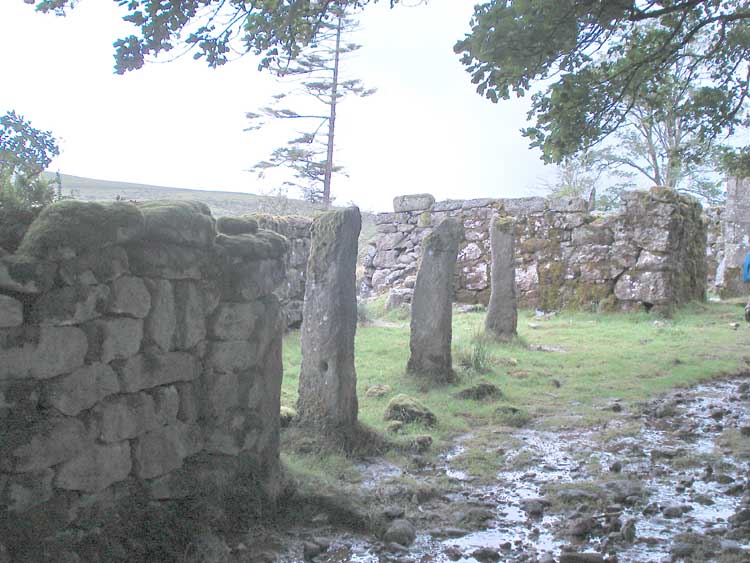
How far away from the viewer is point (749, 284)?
1766cm

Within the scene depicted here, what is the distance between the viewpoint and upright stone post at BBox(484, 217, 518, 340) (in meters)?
11.7

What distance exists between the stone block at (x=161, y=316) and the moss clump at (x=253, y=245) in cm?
57

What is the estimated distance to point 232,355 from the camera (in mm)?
4699

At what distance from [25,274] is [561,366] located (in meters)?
8.12

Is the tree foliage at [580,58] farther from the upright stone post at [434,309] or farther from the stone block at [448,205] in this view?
the stone block at [448,205]

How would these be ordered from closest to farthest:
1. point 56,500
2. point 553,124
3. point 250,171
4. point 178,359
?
point 56,500 < point 178,359 < point 553,124 < point 250,171

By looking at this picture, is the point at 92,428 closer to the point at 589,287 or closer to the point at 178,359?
the point at 178,359

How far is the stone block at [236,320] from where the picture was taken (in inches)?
182

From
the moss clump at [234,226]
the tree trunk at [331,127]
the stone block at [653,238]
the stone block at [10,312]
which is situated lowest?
the stone block at [10,312]

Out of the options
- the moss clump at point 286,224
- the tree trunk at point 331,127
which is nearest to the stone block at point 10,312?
the moss clump at point 286,224

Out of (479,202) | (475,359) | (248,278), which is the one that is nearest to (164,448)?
(248,278)

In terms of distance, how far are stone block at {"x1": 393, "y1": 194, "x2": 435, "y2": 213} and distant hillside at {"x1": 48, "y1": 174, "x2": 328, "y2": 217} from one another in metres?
3.82

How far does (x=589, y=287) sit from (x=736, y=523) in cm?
1169

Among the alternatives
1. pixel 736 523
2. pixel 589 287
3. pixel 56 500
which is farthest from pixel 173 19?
Result: pixel 589 287
